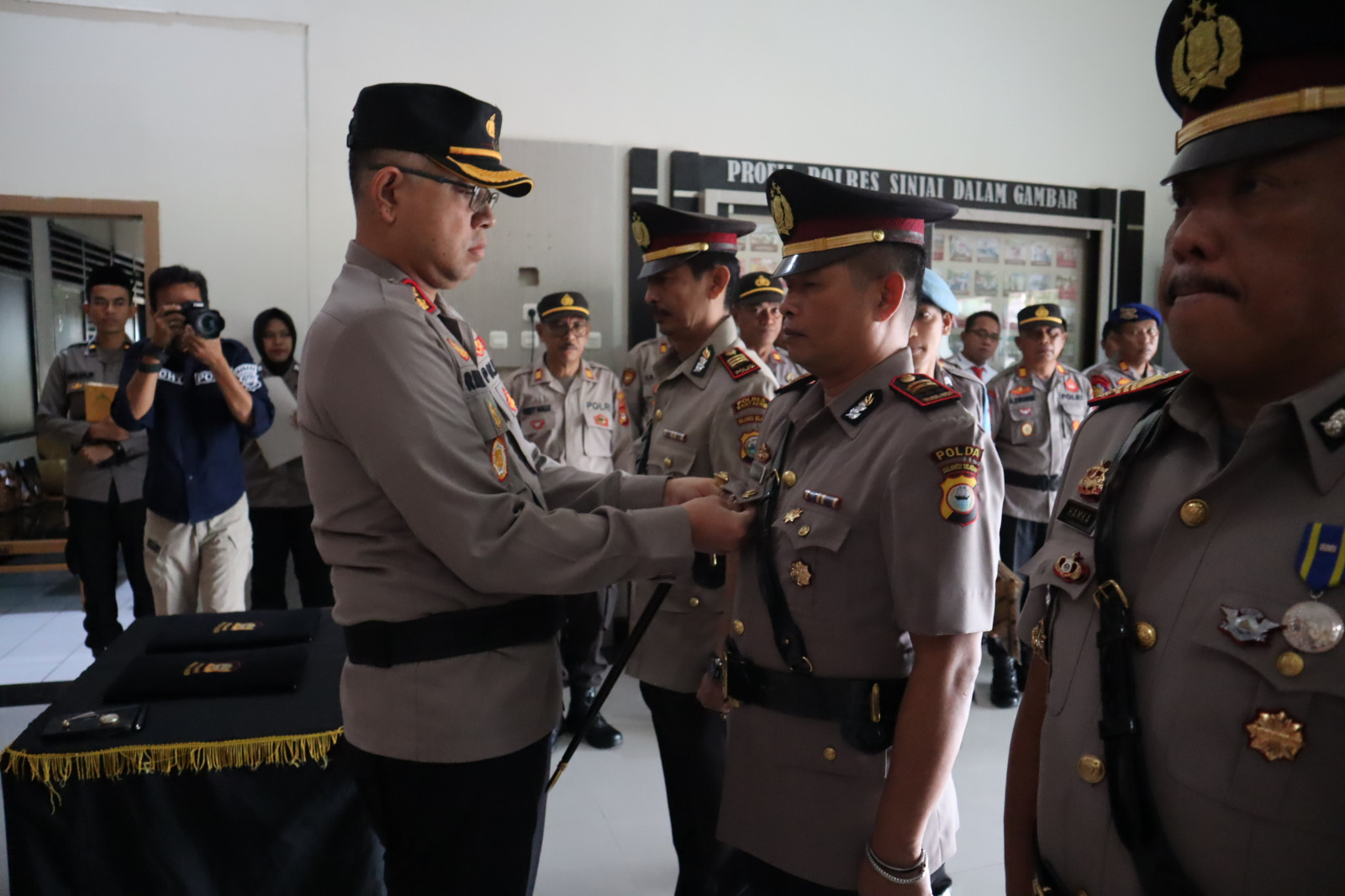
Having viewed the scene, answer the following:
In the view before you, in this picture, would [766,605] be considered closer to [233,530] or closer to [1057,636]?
[1057,636]

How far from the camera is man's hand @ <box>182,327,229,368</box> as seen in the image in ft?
10.2

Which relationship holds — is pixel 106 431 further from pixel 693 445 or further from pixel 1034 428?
pixel 1034 428

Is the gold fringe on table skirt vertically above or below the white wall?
below

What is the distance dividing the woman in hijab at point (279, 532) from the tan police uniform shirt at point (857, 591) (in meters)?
3.14

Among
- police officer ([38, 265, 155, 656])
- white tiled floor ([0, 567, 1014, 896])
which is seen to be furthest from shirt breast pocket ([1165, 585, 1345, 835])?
police officer ([38, 265, 155, 656])

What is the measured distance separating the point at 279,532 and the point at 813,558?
11.3 ft

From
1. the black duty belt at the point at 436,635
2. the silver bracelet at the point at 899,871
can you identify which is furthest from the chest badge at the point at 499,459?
the silver bracelet at the point at 899,871

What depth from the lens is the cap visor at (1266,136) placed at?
65cm

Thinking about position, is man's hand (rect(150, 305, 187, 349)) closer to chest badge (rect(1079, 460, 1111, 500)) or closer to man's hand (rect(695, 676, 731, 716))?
man's hand (rect(695, 676, 731, 716))

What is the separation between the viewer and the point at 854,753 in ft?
4.07

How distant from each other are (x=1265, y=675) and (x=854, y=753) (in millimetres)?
659

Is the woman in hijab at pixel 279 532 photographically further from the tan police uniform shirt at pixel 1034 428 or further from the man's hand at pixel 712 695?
the tan police uniform shirt at pixel 1034 428

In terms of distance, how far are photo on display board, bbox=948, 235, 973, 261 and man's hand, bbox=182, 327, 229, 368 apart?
4.23 meters

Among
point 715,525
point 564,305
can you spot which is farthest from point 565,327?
point 715,525
